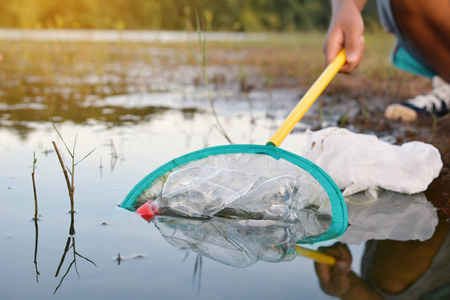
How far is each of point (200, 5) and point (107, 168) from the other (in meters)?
29.7

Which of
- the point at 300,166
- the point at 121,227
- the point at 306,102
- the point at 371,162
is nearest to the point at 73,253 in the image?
the point at 121,227

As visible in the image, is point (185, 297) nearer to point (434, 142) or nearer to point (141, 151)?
point (141, 151)

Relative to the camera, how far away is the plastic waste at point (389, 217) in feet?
4.71

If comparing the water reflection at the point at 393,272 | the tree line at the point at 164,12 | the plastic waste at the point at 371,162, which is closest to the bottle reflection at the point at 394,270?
the water reflection at the point at 393,272

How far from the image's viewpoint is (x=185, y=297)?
41.1 inches

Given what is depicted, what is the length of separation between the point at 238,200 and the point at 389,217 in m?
0.47

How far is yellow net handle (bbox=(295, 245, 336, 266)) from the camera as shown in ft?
4.10

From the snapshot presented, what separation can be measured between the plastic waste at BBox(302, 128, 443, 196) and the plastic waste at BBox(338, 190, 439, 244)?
44 millimetres

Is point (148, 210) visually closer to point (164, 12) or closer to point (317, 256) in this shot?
point (317, 256)

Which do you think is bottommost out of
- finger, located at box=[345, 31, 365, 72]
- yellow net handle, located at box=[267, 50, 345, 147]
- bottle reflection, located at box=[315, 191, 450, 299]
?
bottle reflection, located at box=[315, 191, 450, 299]

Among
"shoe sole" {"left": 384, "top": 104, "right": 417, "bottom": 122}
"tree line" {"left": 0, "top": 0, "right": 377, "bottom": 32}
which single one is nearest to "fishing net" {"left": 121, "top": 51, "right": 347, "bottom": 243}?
"shoe sole" {"left": 384, "top": 104, "right": 417, "bottom": 122}

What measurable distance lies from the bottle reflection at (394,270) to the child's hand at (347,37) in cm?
72

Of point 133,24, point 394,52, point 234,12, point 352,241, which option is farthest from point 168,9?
point 352,241

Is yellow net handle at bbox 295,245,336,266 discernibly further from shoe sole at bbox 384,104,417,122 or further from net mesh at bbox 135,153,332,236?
shoe sole at bbox 384,104,417,122
